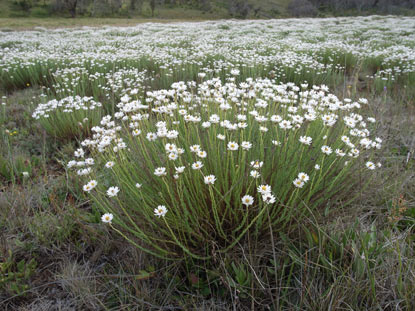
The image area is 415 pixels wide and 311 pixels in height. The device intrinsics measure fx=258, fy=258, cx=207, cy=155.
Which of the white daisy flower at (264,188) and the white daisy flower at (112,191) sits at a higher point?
the white daisy flower at (264,188)

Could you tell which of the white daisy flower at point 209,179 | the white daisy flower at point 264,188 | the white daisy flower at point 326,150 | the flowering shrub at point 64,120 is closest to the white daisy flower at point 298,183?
the white daisy flower at point 264,188

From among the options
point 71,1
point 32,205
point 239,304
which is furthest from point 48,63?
point 71,1

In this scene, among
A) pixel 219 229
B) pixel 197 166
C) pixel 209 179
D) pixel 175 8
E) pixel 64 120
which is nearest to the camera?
pixel 209 179

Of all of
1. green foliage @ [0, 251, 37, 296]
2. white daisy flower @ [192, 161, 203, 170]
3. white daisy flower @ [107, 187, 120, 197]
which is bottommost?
green foliage @ [0, 251, 37, 296]

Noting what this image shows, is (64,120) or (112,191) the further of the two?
(64,120)

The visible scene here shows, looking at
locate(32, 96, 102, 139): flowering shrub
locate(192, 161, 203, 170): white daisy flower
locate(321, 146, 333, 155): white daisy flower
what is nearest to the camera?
locate(192, 161, 203, 170): white daisy flower

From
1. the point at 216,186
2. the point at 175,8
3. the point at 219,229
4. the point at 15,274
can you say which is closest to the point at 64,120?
the point at 15,274

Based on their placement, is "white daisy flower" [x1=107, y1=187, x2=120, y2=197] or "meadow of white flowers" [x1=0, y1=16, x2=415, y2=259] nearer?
"white daisy flower" [x1=107, y1=187, x2=120, y2=197]

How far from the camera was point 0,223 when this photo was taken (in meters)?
2.21

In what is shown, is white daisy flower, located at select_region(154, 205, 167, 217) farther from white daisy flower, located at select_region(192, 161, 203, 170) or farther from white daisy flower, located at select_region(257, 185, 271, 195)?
white daisy flower, located at select_region(257, 185, 271, 195)

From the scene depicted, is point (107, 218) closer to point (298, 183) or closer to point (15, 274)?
point (15, 274)

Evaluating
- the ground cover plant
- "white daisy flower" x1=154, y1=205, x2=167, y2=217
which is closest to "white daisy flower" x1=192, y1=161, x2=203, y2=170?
the ground cover plant

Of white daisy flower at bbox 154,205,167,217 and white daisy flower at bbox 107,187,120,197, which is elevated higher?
white daisy flower at bbox 107,187,120,197

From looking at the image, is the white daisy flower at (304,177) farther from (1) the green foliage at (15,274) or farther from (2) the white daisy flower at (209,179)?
(1) the green foliage at (15,274)
